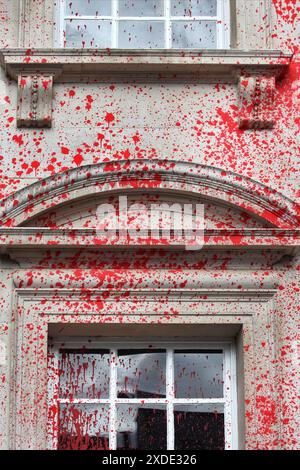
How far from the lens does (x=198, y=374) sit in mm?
8992

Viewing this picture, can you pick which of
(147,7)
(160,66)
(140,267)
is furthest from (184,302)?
(147,7)

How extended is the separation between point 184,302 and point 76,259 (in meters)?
0.72

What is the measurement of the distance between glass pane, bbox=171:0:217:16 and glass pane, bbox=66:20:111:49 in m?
0.46

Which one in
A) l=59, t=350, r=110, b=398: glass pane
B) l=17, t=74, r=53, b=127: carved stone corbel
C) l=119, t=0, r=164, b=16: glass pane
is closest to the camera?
l=59, t=350, r=110, b=398: glass pane

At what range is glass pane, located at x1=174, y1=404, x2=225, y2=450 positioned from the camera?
884 centimetres

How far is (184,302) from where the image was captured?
8883mm

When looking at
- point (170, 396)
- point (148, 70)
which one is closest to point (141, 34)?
point (148, 70)

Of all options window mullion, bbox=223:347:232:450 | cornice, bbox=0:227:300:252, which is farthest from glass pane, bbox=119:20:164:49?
window mullion, bbox=223:347:232:450

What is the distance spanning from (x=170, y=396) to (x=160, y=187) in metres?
1.30

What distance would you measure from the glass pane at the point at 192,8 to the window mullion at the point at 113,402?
7.83 feet

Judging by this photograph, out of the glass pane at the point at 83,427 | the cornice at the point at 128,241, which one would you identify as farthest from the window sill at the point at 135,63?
the glass pane at the point at 83,427

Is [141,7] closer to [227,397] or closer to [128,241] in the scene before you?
[128,241]

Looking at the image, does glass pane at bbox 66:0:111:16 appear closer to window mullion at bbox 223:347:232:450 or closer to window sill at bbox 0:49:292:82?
window sill at bbox 0:49:292:82

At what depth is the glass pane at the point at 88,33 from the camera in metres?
9.67
